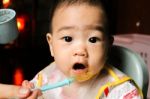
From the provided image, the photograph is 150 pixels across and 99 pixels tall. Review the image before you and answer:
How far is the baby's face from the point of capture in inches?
32.0

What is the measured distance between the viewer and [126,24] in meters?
2.34

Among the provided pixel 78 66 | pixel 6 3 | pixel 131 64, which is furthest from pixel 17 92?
pixel 6 3

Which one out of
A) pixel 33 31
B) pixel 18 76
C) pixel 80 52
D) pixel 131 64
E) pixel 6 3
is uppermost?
pixel 80 52

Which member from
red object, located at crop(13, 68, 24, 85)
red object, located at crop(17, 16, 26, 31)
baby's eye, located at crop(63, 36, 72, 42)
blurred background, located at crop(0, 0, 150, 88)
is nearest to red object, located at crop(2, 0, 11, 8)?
blurred background, located at crop(0, 0, 150, 88)

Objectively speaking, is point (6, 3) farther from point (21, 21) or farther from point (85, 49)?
point (85, 49)

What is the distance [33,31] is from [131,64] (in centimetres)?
167

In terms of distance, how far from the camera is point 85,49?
814 millimetres

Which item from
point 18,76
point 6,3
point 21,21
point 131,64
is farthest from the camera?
point 21,21

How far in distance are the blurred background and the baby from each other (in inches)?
47.9

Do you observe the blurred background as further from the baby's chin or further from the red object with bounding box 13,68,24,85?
the baby's chin

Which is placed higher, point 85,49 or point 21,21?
point 85,49

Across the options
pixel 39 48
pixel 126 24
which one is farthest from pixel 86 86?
pixel 39 48

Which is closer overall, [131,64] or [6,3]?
[131,64]

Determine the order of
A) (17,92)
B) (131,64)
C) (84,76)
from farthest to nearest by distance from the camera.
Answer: (131,64) → (84,76) → (17,92)
